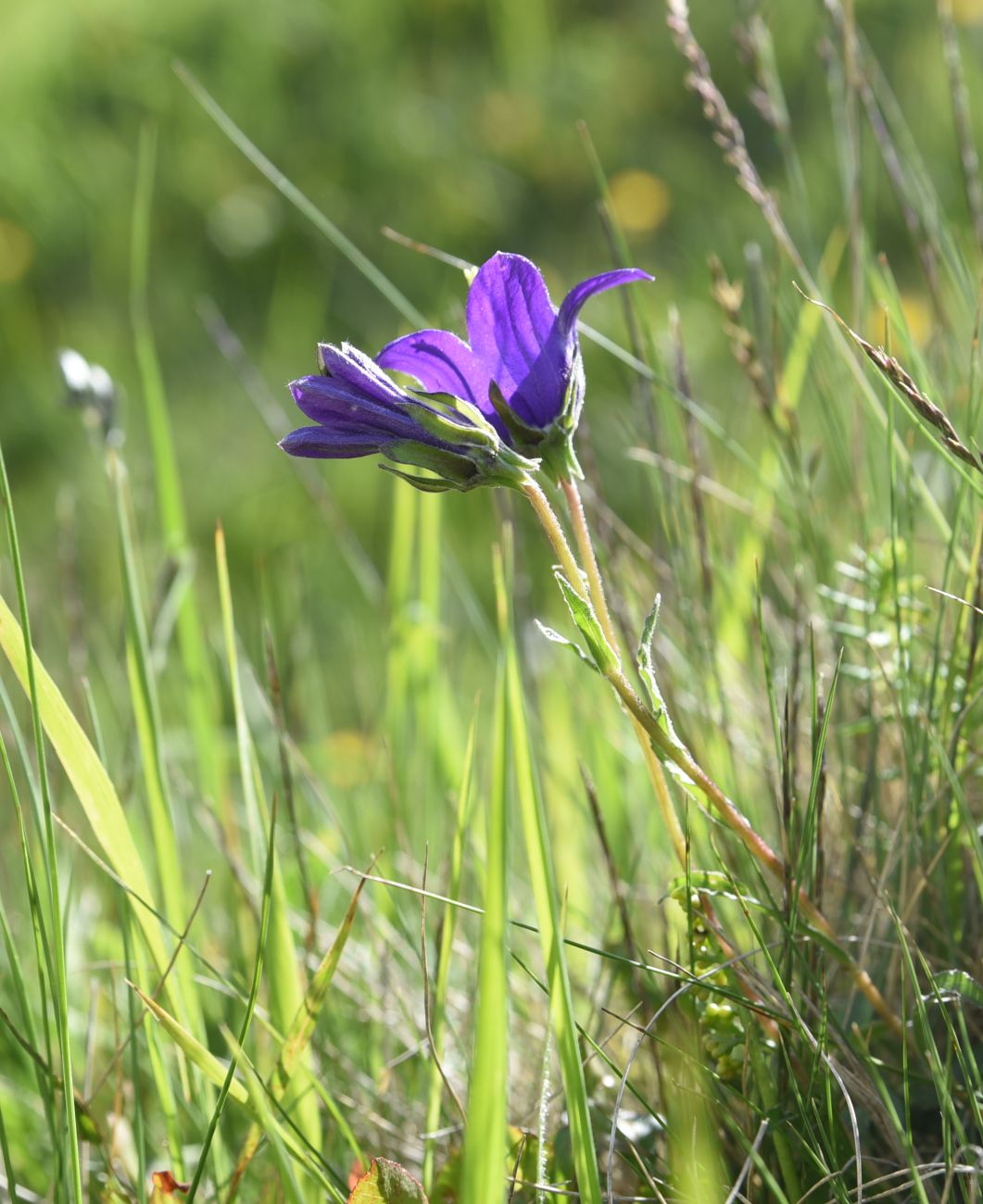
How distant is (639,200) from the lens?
3.50 meters

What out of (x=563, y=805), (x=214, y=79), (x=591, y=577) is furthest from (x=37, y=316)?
(x=591, y=577)

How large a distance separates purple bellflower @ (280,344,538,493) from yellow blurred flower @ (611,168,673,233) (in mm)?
2717

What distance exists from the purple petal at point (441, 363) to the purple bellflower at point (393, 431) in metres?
0.02

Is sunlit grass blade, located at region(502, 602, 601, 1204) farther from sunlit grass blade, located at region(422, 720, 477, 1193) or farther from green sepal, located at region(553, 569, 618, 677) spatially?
sunlit grass blade, located at region(422, 720, 477, 1193)

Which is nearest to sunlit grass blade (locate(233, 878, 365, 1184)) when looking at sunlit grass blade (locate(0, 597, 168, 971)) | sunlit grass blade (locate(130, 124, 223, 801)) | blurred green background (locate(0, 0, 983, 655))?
sunlit grass blade (locate(0, 597, 168, 971))

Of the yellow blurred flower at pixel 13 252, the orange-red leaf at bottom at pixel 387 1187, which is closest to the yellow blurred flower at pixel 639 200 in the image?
the yellow blurred flower at pixel 13 252

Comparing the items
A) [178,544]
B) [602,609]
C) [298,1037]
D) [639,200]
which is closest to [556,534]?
[602,609]

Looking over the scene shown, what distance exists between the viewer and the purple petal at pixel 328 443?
87cm

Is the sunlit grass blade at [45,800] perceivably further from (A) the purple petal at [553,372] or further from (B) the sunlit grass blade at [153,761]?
(A) the purple petal at [553,372]

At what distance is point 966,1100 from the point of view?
965 millimetres

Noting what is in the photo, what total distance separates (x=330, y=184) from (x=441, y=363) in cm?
291

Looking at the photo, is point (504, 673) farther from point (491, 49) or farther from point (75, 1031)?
point (491, 49)

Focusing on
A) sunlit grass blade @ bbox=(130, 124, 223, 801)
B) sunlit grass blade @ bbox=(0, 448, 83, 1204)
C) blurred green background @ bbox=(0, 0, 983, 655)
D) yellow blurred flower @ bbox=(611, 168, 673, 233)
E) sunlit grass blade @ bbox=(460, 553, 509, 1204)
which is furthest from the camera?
yellow blurred flower @ bbox=(611, 168, 673, 233)

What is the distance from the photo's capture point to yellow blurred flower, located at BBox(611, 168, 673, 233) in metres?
3.44
